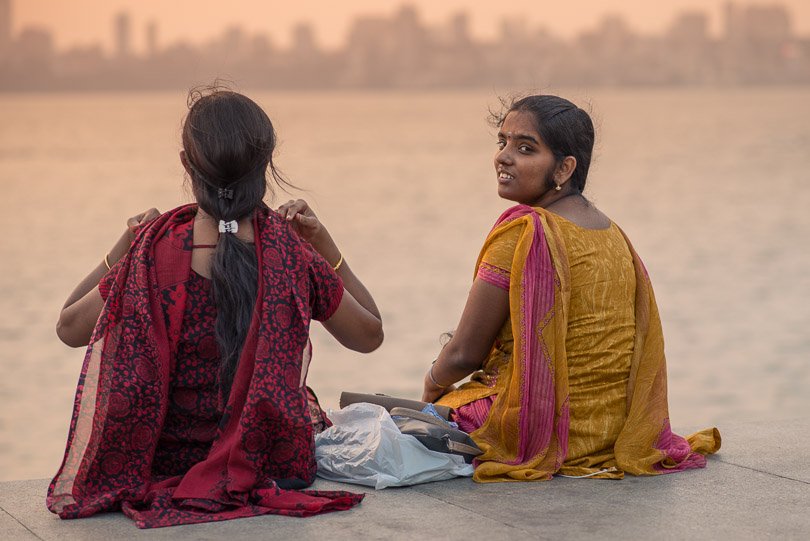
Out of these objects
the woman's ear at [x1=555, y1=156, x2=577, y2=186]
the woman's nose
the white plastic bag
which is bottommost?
the white plastic bag

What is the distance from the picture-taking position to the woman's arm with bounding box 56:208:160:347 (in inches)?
160

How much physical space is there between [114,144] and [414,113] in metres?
57.4

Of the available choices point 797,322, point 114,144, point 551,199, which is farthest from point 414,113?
point 551,199

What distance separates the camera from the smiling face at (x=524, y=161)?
449 centimetres

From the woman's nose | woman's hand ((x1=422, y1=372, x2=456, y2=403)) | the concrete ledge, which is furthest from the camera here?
woman's hand ((x1=422, y1=372, x2=456, y2=403))

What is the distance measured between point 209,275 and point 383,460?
0.84m

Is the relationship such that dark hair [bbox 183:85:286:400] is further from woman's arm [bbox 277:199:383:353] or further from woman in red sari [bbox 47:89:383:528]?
woman's arm [bbox 277:199:383:353]

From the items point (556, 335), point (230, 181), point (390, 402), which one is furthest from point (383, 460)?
point (230, 181)

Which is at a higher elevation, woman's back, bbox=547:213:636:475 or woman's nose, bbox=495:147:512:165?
woman's nose, bbox=495:147:512:165

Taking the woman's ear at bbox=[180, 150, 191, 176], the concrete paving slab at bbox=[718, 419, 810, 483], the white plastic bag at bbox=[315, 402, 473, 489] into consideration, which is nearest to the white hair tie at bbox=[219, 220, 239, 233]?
the woman's ear at bbox=[180, 150, 191, 176]

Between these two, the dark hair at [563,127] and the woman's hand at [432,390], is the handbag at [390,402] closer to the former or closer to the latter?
the woman's hand at [432,390]

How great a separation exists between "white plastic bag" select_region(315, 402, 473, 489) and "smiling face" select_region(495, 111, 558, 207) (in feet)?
2.94

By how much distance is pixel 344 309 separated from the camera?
13.7 ft

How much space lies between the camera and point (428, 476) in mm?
4277
